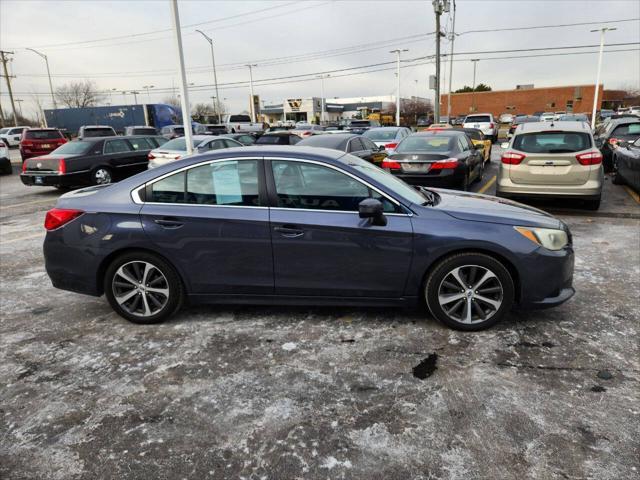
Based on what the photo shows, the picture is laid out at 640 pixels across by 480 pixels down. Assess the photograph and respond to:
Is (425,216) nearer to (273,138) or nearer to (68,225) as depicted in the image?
(68,225)

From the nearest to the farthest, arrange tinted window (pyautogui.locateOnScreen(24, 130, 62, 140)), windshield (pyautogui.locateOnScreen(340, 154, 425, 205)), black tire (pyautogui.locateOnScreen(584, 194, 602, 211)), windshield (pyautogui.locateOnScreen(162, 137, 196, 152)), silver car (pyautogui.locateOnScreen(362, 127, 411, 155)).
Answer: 1. windshield (pyautogui.locateOnScreen(340, 154, 425, 205))
2. black tire (pyautogui.locateOnScreen(584, 194, 602, 211))
3. windshield (pyautogui.locateOnScreen(162, 137, 196, 152))
4. silver car (pyautogui.locateOnScreen(362, 127, 411, 155))
5. tinted window (pyautogui.locateOnScreen(24, 130, 62, 140))

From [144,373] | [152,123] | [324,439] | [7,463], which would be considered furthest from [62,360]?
[152,123]

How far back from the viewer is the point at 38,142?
64.4 ft

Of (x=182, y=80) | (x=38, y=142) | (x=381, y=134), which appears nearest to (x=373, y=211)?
(x=182, y=80)

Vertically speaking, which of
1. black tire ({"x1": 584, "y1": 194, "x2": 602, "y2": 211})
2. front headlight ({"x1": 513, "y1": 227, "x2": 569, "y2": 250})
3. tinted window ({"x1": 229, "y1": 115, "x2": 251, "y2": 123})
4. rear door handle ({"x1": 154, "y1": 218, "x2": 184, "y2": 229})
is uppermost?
tinted window ({"x1": 229, "y1": 115, "x2": 251, "y2": 123})

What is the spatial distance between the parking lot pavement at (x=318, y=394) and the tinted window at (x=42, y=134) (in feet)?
59.9

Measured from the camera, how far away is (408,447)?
8.52ft

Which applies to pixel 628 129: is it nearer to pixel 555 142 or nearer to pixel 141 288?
pixel 555 142

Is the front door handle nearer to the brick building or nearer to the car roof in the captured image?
the car roof

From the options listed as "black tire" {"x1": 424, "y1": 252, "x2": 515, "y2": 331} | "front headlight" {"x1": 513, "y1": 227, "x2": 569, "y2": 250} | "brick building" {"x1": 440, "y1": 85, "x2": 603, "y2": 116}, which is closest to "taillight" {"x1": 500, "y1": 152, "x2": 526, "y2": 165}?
"front headlight" {"x1": 513, "y1": 227, "x2": 569, "y2": 250}

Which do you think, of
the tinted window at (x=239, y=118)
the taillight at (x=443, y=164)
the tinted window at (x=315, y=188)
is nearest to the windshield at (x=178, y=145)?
the taillight at (x=443, y=164)

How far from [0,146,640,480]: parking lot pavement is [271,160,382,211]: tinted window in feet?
3.59

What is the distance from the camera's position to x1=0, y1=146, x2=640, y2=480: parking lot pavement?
98.7 inches

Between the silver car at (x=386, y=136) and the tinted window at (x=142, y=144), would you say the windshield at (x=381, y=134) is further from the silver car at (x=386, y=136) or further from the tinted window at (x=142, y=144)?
the tinted window at (x=142, y=144)
